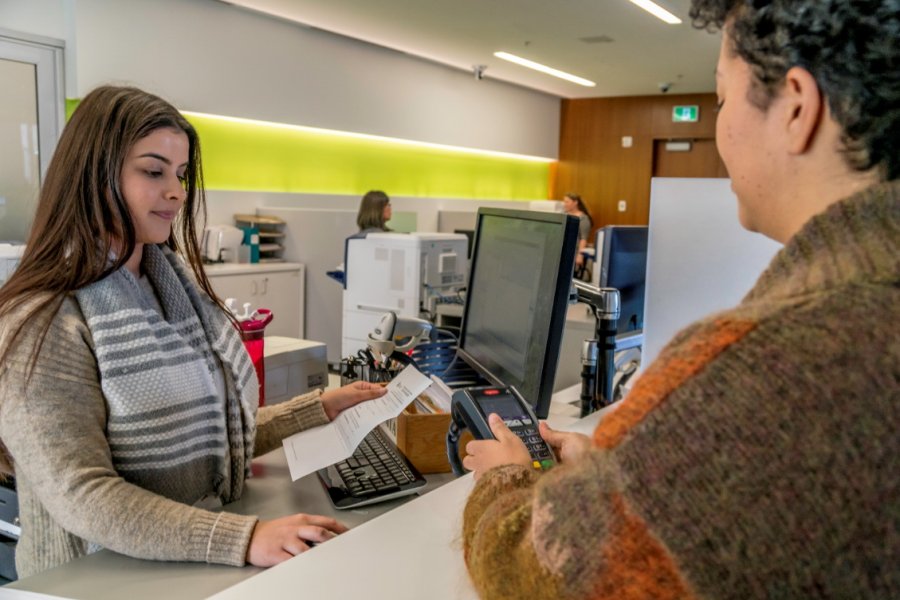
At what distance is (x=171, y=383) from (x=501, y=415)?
0.58 m

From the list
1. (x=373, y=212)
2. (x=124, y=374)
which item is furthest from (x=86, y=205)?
(x=373, y=212)

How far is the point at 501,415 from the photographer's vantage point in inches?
45.5

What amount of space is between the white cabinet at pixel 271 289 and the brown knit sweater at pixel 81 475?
391 cm

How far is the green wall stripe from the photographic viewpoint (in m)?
5.97

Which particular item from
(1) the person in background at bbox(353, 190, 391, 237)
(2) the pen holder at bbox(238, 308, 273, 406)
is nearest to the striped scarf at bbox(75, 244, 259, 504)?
(2) the pen holder at bbox(238, 308, 273, 406)

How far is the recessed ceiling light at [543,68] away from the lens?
7145mm

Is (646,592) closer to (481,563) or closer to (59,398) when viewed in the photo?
(481,563)

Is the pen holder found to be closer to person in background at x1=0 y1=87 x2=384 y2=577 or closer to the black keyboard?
person in background at x1=0 y1=87 x2=384 y2=577

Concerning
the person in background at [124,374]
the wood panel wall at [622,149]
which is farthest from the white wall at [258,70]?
the person in background at [124,374]

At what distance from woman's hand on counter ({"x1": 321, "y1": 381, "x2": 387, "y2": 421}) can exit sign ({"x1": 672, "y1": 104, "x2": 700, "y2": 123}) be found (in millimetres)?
8486

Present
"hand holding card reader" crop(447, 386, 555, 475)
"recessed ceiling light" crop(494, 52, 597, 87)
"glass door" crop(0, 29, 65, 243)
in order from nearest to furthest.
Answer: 1. "hand holding card reader" crop(447, 386, 555, 475)
2. "glass door" crop(0, 29, 65, 243)
3. "recessed ceiling light" crop(494, 52, 597, 87)

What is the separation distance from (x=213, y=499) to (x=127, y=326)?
354 millimetres

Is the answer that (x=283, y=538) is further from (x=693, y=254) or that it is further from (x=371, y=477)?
(x=693, y=254)

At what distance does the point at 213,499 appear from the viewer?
1.41 m
